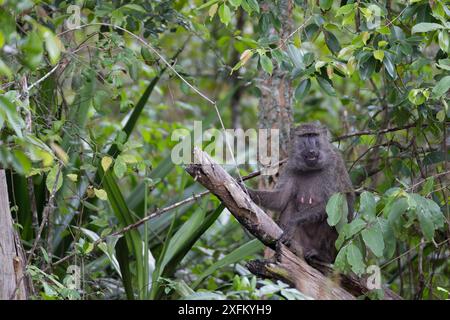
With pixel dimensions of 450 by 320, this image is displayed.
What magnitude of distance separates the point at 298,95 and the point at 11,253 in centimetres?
222

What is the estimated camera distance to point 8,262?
4055 millimetres

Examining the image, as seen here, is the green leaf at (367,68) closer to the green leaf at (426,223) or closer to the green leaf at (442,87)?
the green leaf at (442,87)

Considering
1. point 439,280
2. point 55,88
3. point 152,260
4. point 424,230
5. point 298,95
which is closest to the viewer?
point 424,230

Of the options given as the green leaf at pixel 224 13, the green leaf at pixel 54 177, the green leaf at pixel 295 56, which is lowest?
the green leaf at pixel 54 177

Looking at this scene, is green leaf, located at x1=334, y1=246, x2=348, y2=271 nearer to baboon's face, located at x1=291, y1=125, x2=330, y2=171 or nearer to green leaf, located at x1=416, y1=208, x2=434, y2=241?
green leaf, located at x1=416, y1=208, x2=434, y2=241

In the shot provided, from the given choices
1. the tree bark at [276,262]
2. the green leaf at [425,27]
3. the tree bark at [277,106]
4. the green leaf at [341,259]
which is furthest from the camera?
the tree bark at [277,106]

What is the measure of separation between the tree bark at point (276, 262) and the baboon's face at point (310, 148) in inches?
34.6

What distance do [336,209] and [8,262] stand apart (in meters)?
2.00

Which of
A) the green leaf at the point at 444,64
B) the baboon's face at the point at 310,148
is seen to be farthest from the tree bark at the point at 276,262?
the green leaf at the point at 444,64

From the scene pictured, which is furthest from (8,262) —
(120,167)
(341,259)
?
(341,259)

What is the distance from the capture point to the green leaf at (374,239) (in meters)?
4.12

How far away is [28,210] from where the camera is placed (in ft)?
19.5
